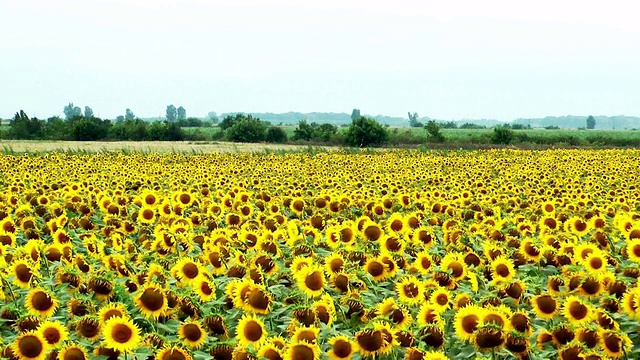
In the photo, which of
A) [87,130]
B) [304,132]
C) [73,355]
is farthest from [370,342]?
[87,130]

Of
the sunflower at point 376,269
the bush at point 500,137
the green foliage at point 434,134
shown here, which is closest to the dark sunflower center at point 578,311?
the sunflower at point 376,269

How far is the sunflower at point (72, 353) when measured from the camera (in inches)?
131

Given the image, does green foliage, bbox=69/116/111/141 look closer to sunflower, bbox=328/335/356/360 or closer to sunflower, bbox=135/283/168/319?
sunflower, bbox=135/283/168/319

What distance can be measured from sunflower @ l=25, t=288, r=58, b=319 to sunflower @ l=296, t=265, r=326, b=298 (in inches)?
66.4

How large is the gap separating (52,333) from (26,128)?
78.2 m

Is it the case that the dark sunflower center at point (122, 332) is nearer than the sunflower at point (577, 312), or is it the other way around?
the dark sunflower center at point (122, 332)

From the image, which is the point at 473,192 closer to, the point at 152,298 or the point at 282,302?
the point at 282,302

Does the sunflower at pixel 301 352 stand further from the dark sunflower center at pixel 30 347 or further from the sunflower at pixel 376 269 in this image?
the sunflower at pixel 376 269

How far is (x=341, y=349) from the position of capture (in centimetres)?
356

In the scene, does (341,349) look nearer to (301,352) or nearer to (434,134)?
(301,352)

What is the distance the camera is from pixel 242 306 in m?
4.27

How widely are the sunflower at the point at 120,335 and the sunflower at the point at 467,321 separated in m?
1.91

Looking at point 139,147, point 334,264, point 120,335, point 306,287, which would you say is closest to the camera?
point 120,335

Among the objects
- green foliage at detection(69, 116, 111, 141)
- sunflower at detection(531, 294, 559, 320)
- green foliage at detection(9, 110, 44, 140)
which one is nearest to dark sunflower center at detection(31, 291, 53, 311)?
sunflower at detection(531, 294, 559, 320)
